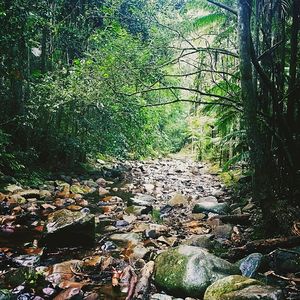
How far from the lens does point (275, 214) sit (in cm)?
439

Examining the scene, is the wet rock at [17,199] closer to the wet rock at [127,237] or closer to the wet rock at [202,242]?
the wet rock at [127,237]

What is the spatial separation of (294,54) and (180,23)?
2.56 meters

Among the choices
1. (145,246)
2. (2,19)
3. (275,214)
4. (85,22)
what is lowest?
(145,246)

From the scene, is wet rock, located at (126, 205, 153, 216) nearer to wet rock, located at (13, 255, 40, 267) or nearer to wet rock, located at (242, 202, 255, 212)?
wet rock, located at (242, 202, 255, 212)

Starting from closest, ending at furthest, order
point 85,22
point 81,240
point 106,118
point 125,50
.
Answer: point 81,240
point 125,50
point 106,118
point 85,22

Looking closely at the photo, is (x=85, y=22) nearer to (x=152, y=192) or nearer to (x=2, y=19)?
(x=2, y=19)

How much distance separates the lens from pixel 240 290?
2.81 metres

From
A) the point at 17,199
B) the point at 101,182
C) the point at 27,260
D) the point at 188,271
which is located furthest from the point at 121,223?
the point at 101,182

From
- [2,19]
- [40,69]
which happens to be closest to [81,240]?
[2,19]

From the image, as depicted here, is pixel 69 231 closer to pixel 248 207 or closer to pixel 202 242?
pixel 202 242

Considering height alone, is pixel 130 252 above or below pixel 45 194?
below

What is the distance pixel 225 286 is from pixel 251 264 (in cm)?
87

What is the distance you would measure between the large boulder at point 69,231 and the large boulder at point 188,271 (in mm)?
1457

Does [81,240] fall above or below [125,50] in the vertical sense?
below
